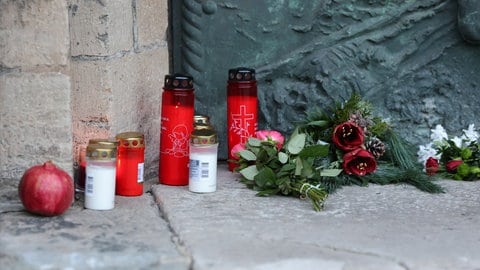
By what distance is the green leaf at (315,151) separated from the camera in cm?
300

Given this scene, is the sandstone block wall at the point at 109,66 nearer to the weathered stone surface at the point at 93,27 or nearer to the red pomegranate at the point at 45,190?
the weathered stone surface at the point at 93,27

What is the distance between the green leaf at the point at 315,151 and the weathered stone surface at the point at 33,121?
702 millimetres

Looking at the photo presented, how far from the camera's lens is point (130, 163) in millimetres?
2932

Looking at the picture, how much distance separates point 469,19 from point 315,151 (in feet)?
2.34

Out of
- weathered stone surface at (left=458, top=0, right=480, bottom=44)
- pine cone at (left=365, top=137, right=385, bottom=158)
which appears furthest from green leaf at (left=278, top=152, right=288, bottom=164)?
weathered stone surface at (left=458, top=0, right=480, bottom=44)

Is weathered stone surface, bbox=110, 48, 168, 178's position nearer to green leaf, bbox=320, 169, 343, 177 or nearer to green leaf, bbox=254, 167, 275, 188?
green leaf, bbox=254, 167, 275, 188

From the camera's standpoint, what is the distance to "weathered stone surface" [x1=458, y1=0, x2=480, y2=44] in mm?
3227

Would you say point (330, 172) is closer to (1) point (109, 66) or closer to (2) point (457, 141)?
(2) point (457, 141)

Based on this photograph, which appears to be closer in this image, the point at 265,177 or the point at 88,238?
the point at 88,238

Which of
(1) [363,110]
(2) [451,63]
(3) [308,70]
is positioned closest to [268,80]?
(3) [308,70]

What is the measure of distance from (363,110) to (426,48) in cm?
34

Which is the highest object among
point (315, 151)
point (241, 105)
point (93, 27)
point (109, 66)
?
point (93, 27)

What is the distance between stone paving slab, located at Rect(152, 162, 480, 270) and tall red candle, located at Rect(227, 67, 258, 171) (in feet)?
0.50

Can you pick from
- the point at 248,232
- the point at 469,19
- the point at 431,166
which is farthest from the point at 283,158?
the point at 469,19
